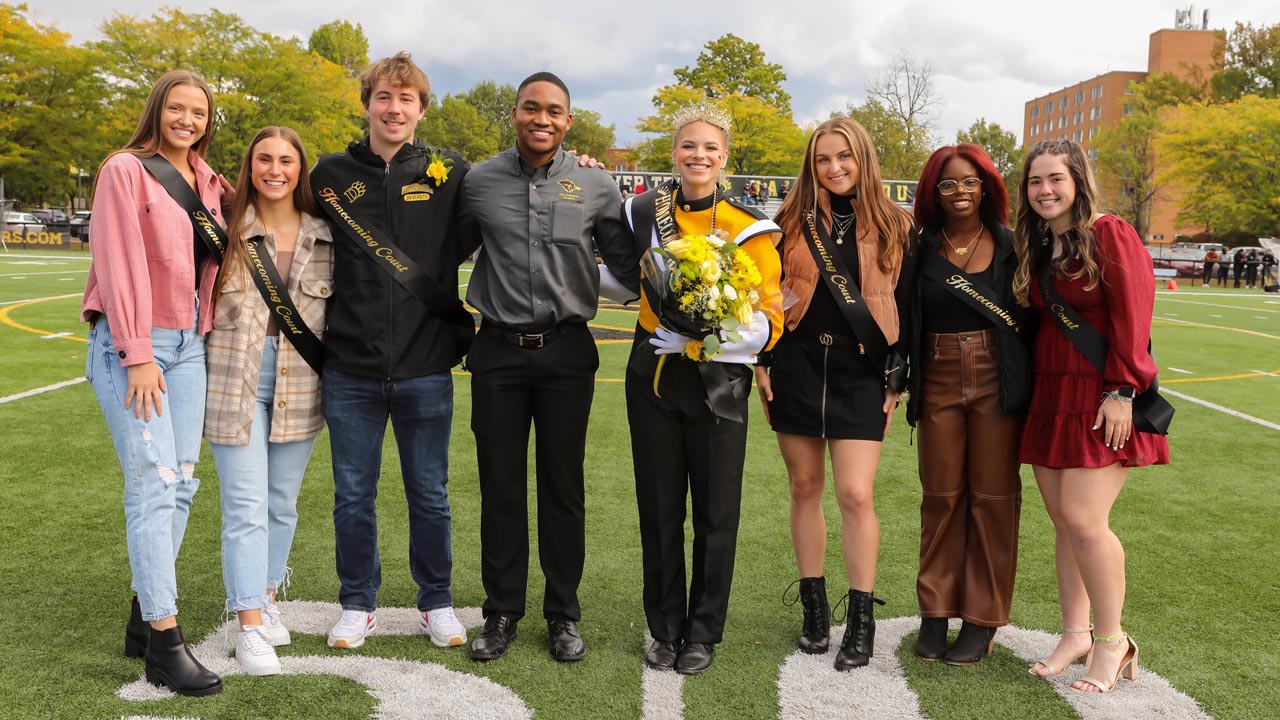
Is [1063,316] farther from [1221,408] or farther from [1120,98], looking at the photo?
[1120,98]

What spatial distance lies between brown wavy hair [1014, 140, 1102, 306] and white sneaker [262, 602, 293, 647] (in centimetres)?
331

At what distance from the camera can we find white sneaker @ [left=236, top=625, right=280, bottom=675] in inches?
145

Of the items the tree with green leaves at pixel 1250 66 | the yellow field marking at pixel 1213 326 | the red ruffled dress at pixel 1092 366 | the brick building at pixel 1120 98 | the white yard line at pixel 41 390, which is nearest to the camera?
the red ruffled dress at pixel 1092 366

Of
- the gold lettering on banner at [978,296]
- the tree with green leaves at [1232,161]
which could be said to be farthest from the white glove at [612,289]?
the tree with green leaves at [1232,161]

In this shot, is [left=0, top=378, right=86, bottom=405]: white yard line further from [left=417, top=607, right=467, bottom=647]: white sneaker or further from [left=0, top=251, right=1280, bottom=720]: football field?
[left=417, top=607, right=467, bottom=647]: white sneaker

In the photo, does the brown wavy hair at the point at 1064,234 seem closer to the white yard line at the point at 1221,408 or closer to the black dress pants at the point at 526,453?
the black dress pants at the point at 526,453

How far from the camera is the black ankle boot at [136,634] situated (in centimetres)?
377

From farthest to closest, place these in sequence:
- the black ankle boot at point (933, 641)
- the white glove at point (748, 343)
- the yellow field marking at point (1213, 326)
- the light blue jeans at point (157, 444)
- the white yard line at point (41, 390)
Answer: the yellow field marking at point (1213, 326) → the white yard line at point (41, 390) → the black ankle boot at point (933, 641) → the white glove at point (748, 343) → the light blue jeans at point (157, 444)

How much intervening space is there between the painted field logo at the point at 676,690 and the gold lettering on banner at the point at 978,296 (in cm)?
147

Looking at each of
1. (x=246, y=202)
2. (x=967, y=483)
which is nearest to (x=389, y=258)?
(x=246, y=202)

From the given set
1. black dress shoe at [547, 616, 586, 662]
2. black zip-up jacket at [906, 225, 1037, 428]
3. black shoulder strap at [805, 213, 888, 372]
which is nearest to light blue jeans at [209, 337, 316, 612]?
black dress shoe at [547, 616, 586, 662]

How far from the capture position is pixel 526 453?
391 cm

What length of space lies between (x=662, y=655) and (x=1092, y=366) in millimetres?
2054

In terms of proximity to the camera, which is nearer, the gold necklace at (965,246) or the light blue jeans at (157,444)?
the light blue jeans at (157,444)
